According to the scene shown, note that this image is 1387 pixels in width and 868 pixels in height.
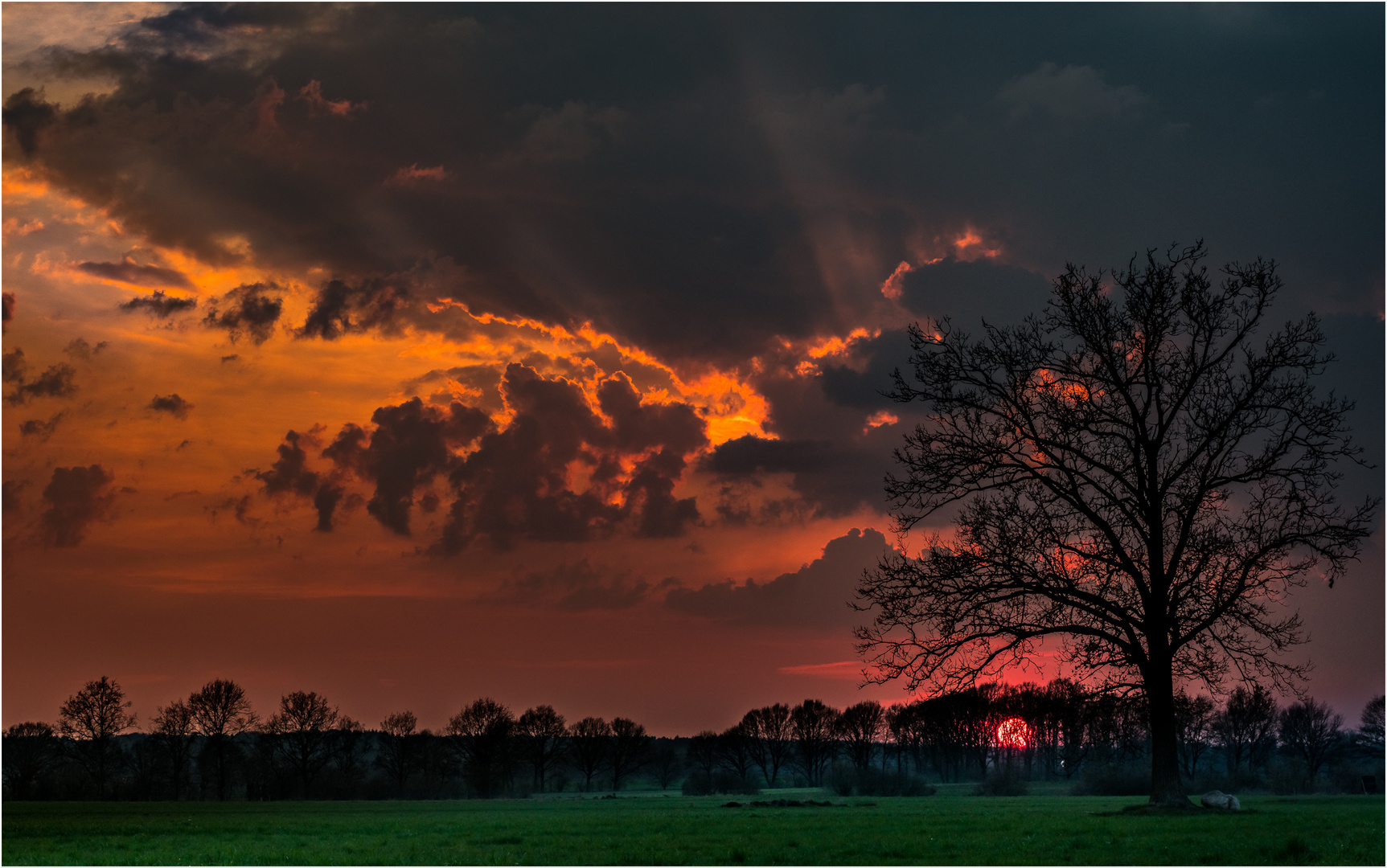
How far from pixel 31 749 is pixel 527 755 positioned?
5468 cm

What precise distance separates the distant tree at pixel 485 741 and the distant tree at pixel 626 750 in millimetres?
15012

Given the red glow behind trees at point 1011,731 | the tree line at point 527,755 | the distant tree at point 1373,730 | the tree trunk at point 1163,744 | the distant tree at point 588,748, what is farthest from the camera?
the distant tree at point 588,748

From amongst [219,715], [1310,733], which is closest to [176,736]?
[219,715]

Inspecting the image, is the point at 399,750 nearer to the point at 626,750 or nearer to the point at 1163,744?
the point at 626,750

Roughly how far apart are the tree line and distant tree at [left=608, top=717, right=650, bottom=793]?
0.72ft

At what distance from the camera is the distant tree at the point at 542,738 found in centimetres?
13325

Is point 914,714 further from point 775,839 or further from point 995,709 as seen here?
point 775,839

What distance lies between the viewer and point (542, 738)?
138 m

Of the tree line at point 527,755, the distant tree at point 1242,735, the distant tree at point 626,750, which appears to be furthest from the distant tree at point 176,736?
the distant tree at point 1242,735

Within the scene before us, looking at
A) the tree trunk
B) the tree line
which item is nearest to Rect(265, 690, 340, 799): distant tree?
the tree line

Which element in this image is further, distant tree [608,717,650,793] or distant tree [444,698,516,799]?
distant tree [608,717,650,793]

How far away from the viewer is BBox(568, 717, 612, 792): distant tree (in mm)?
140250

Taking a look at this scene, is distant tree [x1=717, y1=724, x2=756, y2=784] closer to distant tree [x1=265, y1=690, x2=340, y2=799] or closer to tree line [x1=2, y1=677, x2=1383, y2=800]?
tree line [x1=2, y1=677, x2=1383, y2=800]

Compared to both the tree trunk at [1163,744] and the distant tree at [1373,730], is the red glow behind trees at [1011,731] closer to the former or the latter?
the tree trunk at [1163,744]
